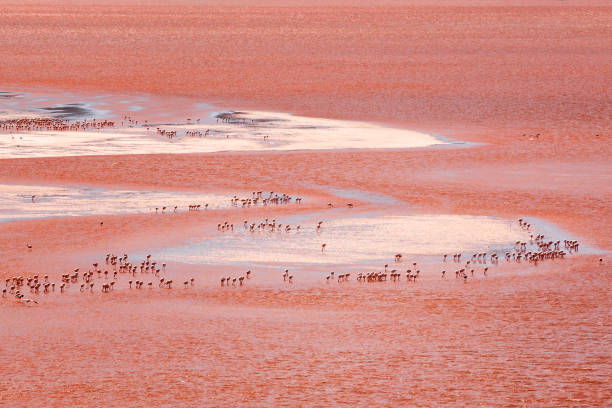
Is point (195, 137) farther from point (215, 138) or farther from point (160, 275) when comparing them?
point (160, 275)

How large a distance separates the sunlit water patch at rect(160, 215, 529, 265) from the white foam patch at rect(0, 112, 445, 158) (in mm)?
9938

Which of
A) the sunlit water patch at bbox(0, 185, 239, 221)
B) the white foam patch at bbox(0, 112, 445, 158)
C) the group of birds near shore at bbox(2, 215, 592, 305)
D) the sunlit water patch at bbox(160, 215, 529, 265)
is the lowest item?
the group of birds near shore at bbox(2, 215, 592, 305)

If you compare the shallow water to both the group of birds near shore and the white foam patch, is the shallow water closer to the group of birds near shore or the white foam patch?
the white foam patch

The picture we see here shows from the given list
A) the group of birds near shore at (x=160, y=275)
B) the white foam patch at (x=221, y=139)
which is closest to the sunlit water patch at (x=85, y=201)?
the group of birds near shore at (x=160, y=275)

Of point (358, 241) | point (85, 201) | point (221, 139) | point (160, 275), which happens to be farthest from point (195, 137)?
point (160, 275)

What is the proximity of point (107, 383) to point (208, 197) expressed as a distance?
11879mm

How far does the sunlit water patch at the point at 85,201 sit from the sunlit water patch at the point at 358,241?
10.1 ft

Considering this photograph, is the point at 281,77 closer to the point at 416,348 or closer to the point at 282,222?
the point at 282,222

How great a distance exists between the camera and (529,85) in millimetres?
49938

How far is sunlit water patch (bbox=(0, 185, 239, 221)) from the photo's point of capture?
24016 millimetres

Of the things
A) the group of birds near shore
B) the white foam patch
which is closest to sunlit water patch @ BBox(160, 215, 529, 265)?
the group of birds near shore

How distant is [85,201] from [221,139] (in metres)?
9.55

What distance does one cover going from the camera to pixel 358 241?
2156cm

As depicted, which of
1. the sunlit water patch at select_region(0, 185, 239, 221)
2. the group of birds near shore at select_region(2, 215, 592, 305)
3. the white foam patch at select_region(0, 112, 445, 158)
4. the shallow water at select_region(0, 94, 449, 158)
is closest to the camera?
the group of birds near shore at select_region(2, 215, 592, 305)
